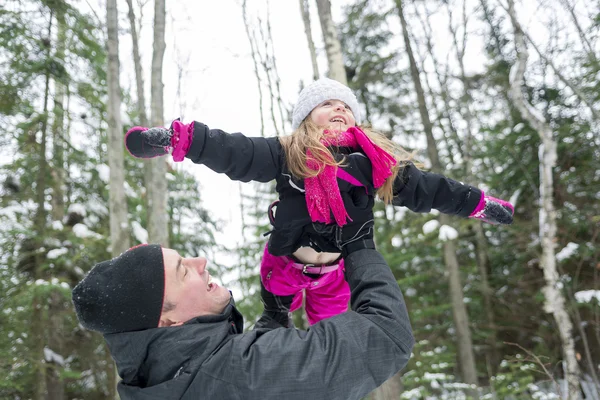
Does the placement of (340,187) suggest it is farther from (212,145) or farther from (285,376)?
(285,376)

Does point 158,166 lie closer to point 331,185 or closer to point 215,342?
point 331,185

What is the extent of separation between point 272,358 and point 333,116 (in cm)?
148

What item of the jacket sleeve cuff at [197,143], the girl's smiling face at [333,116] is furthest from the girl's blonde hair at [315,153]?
the jacket sleeve cuff at [197,143]

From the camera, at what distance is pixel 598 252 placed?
838 cm

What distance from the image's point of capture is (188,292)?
152 cm

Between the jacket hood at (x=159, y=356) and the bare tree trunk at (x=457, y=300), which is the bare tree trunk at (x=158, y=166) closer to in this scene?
the jacket hood at (x=159, y=356)

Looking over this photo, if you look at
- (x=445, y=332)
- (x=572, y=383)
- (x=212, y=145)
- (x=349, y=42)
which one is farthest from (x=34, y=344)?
(x=349, y=42)

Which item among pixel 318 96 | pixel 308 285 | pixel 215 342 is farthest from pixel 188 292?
pixel 318 96

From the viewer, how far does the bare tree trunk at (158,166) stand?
6.08 metres

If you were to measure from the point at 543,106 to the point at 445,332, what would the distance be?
266 inches

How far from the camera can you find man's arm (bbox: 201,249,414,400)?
1270 mm

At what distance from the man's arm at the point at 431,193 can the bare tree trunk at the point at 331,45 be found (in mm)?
2268

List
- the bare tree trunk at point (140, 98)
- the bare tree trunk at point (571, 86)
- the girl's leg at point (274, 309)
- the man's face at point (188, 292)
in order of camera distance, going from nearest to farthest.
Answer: the man's face at point (188, 292), the girl's leg at point (274, 309), the bare tree trunk at point (140, 98), the bare tree trunk at point (571, 86)

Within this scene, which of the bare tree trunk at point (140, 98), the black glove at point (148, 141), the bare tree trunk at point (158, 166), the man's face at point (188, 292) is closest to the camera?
the man's face at point (188, 292)
